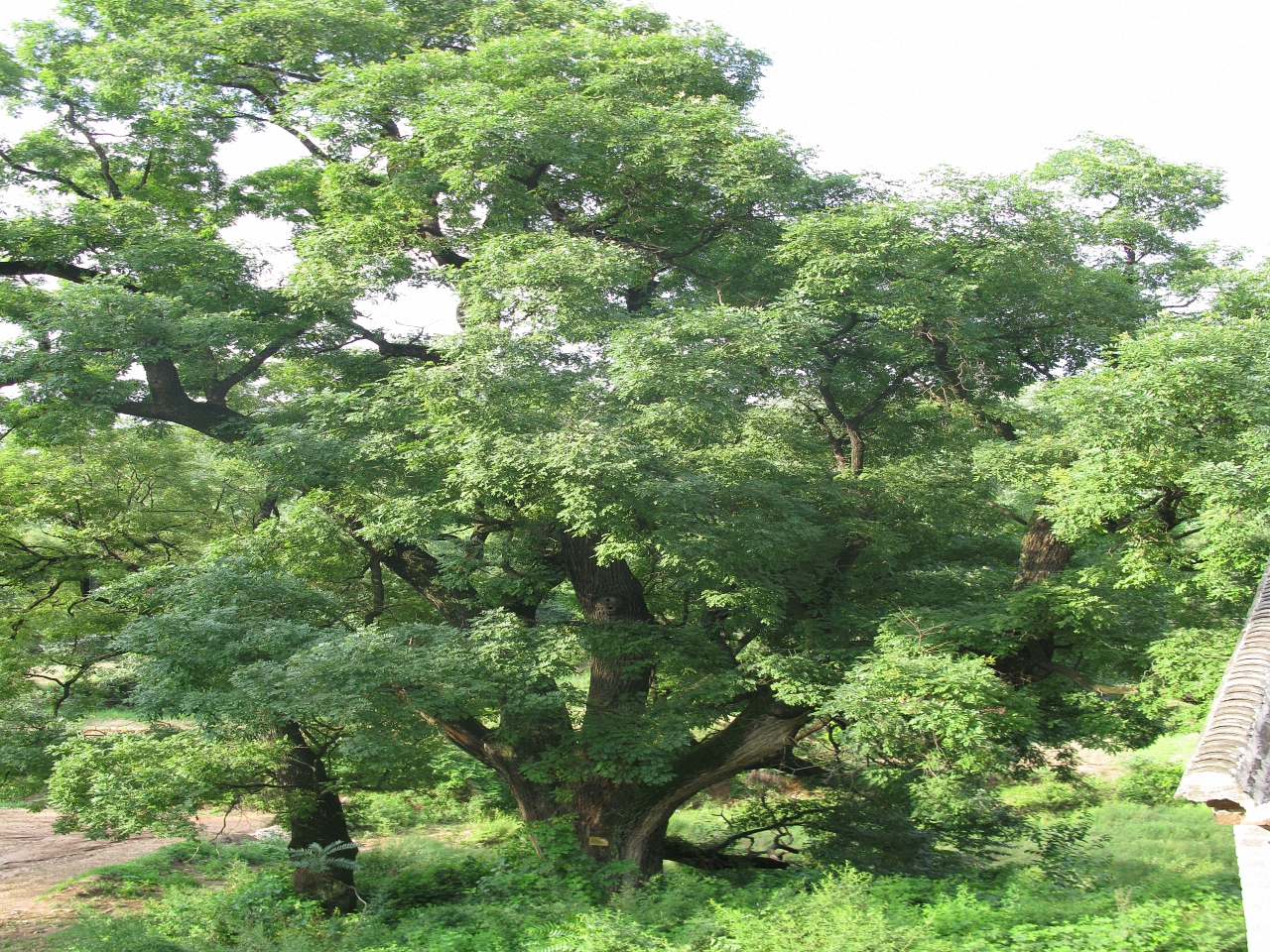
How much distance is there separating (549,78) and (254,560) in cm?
804

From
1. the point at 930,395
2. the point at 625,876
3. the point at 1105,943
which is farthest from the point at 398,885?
the point at 930,395

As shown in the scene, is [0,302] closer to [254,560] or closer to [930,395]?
[254,560]

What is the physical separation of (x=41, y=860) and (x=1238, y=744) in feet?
60.3

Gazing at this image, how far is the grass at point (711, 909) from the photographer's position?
279 inches

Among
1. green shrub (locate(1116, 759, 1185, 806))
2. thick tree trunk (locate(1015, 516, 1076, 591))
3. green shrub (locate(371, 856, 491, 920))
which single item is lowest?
green shrub (locate(1116, 759, 1185, 806))

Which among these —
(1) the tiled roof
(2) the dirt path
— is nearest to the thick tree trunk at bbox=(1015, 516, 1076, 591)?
(1) the tiled roof

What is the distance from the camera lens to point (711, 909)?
9.38 meters

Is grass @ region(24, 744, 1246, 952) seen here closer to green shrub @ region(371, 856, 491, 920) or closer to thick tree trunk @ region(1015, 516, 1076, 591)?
green shrub @ region(371, 856, 491, 920)

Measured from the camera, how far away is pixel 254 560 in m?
11.3

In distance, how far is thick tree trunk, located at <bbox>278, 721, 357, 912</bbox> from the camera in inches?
444

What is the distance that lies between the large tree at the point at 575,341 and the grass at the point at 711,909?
5.29ft

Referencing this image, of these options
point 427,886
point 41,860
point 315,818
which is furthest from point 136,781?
point 41,860

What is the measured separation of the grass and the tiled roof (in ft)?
7.64

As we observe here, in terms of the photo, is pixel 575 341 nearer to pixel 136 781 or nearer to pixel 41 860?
pixel 136 781
